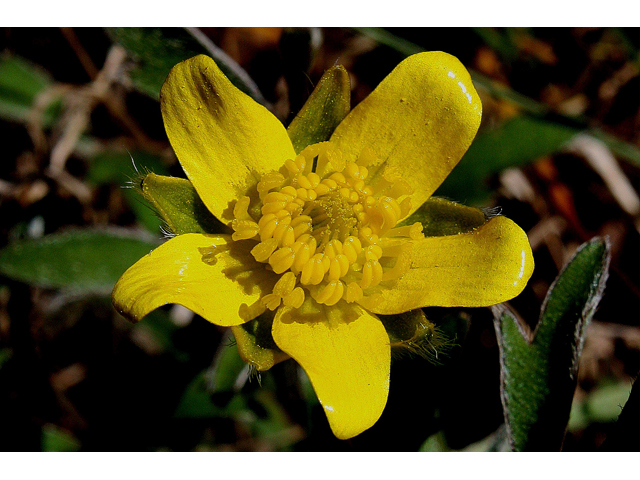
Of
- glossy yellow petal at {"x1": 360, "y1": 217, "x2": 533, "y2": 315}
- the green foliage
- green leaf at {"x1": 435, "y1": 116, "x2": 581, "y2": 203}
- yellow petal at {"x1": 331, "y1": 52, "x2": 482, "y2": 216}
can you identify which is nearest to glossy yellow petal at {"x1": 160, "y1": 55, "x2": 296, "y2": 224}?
yellow petal at {"x1": 331, "y1": 52, "x2": 482, "y2": 216}

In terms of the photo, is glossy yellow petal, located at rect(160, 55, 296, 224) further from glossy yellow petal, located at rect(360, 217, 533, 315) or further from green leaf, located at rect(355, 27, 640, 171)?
green leaf, located at rect(355, 27, 640, 171)

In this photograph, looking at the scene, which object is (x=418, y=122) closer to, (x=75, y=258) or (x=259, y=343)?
(x=259, y=343)

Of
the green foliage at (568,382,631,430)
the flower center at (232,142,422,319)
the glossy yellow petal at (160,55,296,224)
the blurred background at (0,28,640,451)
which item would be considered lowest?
the green foliage at (568,382,631,430)

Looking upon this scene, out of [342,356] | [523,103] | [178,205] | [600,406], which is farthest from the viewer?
[523,103]

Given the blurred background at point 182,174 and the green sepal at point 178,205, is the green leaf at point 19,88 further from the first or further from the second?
the green sepal at point 178,205

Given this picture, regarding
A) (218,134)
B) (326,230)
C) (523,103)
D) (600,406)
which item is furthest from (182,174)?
(600,406)

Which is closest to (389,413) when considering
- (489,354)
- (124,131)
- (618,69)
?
(489,354)

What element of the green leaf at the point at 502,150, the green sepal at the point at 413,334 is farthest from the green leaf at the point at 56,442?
the green leaf at the point at 502,150
